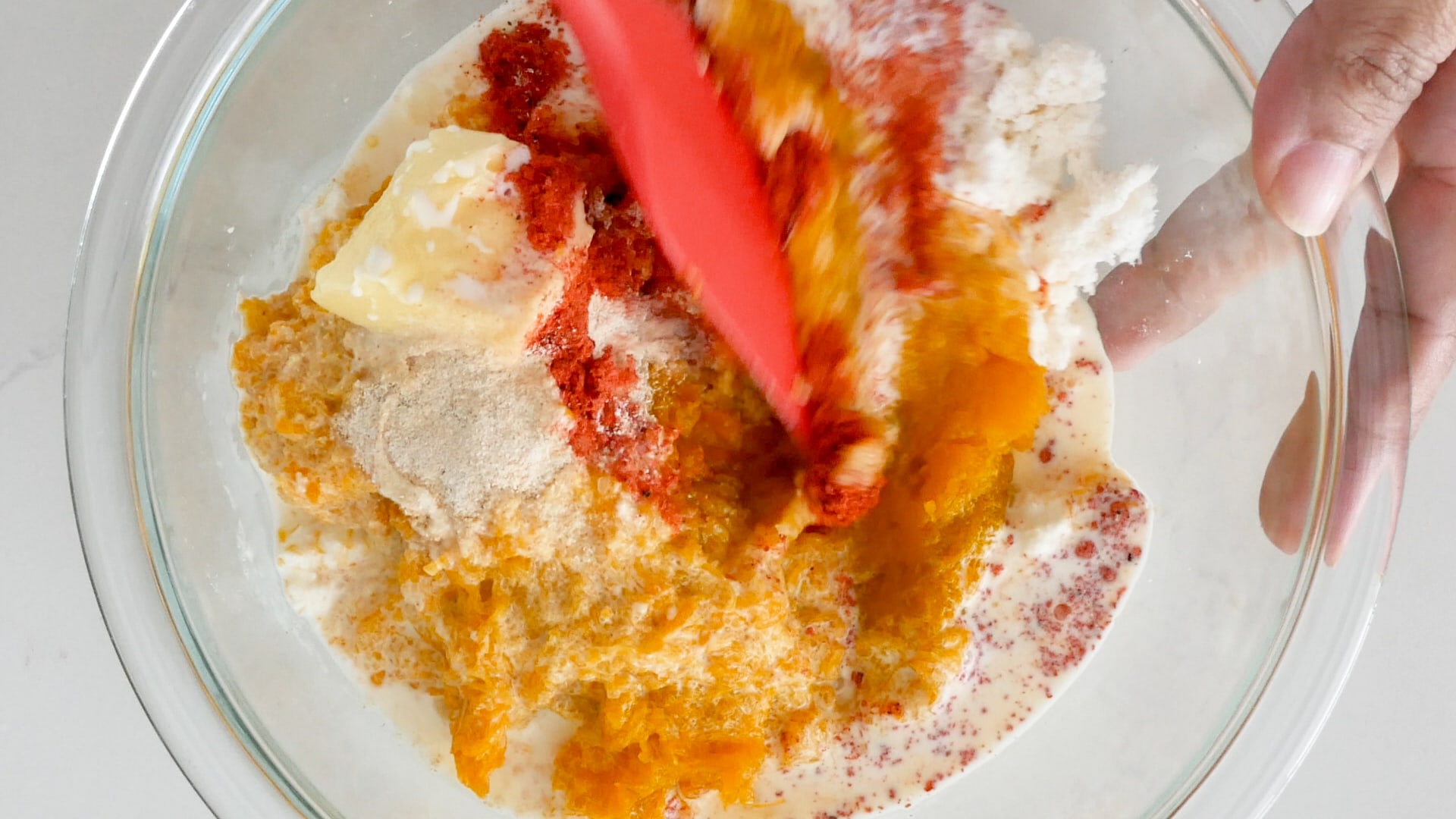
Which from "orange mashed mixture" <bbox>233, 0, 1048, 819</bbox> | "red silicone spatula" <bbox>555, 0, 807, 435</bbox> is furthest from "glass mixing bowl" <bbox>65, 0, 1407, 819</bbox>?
"red silicone spatula" <bbox>555, 0, 807, 435</bbox>

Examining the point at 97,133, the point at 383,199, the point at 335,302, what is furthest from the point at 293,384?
the point at 97,133

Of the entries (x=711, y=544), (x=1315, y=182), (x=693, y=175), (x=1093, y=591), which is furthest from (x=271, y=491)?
(x=1315, y=182)

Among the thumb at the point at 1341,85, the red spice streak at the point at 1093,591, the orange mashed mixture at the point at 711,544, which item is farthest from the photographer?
the red spice streak at the point at 1093,591

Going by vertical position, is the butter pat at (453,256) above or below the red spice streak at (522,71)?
below

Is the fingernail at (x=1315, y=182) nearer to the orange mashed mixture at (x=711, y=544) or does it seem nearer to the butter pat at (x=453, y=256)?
the orange mashed mixture at (x=711, y=544)

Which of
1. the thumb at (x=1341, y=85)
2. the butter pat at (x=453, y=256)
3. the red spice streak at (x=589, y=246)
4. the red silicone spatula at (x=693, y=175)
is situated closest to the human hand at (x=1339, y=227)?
the thumb at (x=1341, y=85)

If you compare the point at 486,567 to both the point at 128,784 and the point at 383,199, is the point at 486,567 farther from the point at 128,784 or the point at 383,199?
the point at 128,784

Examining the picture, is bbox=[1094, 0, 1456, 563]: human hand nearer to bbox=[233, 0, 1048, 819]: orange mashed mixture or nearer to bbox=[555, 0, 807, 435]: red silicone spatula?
bbox=[233, 0, 1048, 819]: orange mashed mixture
